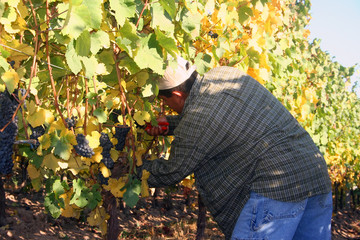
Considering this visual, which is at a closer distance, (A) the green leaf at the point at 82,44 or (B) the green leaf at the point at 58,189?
(A) the green leaf at the point at 82,44

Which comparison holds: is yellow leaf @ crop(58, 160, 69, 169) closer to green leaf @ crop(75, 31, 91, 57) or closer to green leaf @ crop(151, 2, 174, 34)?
green leaf @ crop(75, 31, 91, 57)

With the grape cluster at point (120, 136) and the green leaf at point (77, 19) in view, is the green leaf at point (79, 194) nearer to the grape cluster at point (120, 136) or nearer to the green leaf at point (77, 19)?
the grape cluster at point (120, 136)

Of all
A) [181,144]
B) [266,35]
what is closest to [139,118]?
[181,144]

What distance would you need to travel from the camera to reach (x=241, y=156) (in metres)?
2.07

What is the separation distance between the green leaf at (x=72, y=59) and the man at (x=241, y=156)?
66 centimetres

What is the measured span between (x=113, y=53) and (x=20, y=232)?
480cm

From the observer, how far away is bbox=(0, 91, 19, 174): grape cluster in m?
1.51

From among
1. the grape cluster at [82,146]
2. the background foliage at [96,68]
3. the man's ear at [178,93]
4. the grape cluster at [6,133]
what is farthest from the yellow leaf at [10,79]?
the man's ear at [178,93]

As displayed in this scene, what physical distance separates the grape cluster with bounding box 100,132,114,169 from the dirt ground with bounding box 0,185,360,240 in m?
4.19

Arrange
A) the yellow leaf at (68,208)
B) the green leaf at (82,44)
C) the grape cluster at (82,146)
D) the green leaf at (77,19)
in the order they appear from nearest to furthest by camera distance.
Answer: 1. the green leaf at (77,19)
2. the green leaf at (82,44)
3. the grape cluster at (82,146)
4. the yellow leaf at (68,208)

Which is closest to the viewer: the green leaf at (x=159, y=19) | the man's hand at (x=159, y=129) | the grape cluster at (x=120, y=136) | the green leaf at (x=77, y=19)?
the green leaf at (x=77, y=19)

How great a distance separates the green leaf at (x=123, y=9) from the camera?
4.67 feet

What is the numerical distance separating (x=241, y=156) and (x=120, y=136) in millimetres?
697

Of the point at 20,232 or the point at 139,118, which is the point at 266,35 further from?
the point at 20,232
